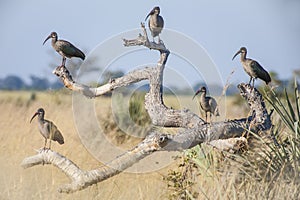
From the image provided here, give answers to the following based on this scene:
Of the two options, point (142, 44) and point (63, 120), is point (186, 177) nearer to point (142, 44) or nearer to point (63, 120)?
point (142, 44)

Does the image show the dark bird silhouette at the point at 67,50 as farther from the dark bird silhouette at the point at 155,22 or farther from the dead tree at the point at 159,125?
the dark bird silhouette at the point at 155,22

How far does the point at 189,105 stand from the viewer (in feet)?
31.8

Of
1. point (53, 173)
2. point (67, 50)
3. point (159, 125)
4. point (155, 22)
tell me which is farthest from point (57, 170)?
point (155, 22)

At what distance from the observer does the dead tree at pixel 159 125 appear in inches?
283

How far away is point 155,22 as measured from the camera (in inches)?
360

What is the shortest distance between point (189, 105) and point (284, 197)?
3916 mm

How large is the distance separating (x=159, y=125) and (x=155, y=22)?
1980 millimetres

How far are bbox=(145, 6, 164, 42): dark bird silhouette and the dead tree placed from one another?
1.14 metres

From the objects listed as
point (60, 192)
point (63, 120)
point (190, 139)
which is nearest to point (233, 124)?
point (190, 139)

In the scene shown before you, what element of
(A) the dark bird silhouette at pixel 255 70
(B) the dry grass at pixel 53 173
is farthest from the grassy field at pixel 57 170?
(A) the dark bird silhouette at pixel 255 70

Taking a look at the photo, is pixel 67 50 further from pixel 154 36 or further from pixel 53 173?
pixel 53 173

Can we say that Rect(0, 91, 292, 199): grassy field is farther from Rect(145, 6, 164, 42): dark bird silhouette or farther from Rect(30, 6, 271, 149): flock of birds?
Rect(145, 6, 164, 42): dark bird silhouette

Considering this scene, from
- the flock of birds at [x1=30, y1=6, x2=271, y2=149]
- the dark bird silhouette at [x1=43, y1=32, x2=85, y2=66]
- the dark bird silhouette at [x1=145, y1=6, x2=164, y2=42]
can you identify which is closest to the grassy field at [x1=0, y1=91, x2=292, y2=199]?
the flock of birds at [x1=30, y1=6, x2=271, y2=149]

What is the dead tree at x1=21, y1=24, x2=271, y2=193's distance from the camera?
7.20 m
